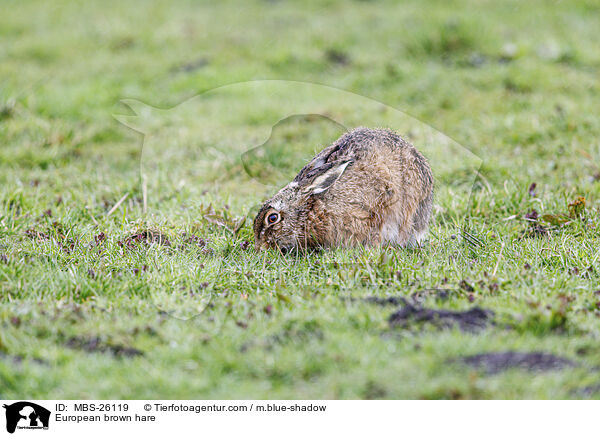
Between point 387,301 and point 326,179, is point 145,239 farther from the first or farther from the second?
point 387,301

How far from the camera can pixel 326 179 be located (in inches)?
215

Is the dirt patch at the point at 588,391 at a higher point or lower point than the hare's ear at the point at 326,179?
lower

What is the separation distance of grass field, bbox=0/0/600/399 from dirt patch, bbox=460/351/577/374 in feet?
0.04

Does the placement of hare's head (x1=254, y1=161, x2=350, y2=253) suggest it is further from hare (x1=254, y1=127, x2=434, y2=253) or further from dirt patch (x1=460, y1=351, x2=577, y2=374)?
dirt patch (x1=460, y1=351, x2=577, y2=374)

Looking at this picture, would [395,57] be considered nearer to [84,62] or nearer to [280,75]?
[280,75]

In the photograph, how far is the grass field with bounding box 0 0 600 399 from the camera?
4020 millimetres

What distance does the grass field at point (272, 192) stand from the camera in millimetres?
4020

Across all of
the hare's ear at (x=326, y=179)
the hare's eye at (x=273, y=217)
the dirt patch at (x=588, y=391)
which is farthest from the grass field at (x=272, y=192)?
the hare's ear at (x=326, y=179)

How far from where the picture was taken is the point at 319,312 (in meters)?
4.54

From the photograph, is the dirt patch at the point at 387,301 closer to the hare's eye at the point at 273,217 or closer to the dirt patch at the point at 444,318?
the dirt patch at the point at 444,318

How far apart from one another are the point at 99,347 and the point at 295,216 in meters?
1.95

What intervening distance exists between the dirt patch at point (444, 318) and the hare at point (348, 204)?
1165mm
